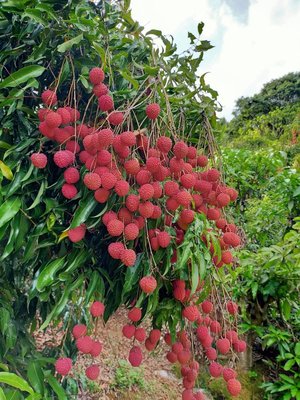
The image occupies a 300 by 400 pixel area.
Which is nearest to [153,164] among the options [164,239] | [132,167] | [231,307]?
[132,167]

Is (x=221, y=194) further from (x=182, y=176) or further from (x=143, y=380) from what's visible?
(x=143, y=380)

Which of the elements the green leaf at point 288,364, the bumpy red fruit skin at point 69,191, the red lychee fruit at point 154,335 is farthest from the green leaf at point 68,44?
the green leaf at point 288,364

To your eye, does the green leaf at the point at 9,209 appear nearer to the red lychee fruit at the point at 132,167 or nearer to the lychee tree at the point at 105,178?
the lychee tree at the point at 105,178

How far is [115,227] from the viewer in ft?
2.04

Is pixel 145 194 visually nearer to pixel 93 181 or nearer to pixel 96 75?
pixel 93 181

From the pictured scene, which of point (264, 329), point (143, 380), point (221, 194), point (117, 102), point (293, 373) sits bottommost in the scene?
point (143, 380)

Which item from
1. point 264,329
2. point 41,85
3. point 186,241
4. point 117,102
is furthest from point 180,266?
point 264,329

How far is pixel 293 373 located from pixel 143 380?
0.81 metres

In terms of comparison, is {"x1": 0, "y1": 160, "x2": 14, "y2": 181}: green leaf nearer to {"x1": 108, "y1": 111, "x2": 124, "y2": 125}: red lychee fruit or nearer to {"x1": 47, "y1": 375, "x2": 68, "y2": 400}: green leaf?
{"x1": 108, "y1": 111, "x2": 124, "y2": 125}: red lychee fruit

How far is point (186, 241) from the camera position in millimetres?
692

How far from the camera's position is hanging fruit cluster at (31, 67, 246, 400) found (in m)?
0.64

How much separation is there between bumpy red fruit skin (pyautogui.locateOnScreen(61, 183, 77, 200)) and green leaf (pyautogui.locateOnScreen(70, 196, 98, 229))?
0.03m

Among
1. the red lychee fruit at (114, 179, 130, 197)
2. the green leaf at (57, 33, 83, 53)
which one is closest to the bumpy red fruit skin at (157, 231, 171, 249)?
the red lychee fruit at (114, 179, 130, 197)

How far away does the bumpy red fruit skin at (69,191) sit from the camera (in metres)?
0.67
